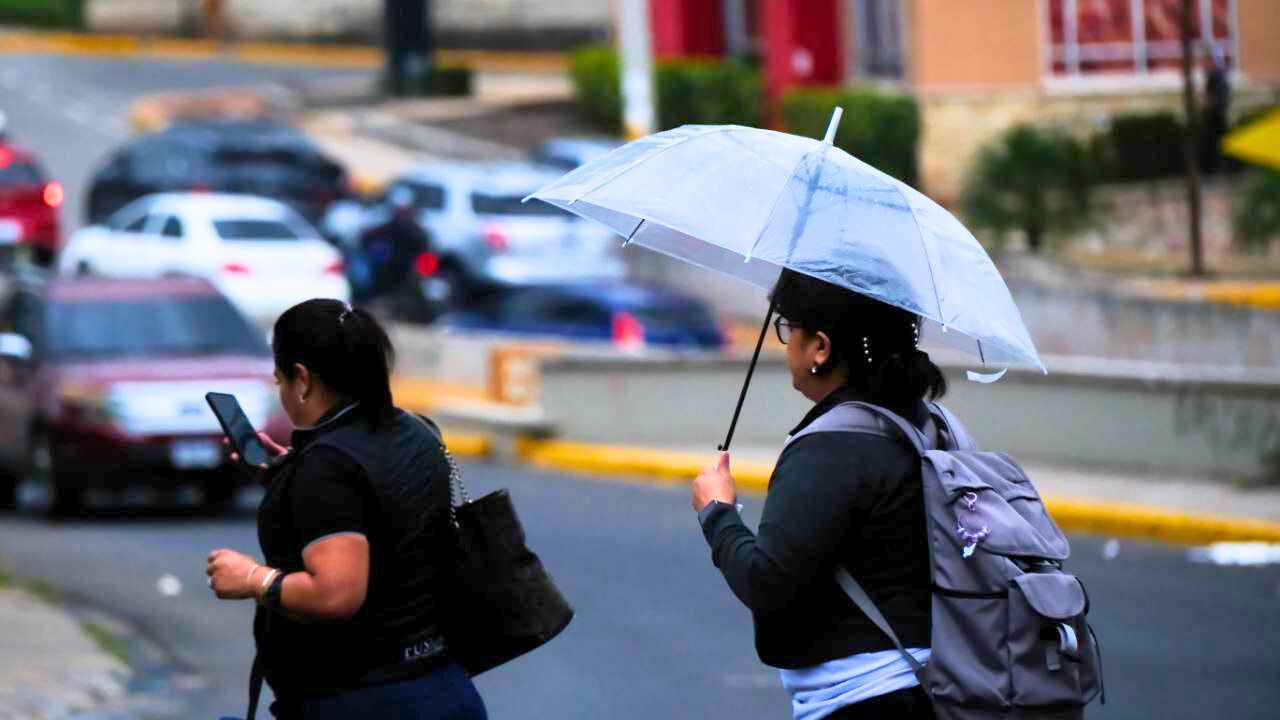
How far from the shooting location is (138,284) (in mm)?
16891

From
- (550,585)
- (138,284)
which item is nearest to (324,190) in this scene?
(138,284)

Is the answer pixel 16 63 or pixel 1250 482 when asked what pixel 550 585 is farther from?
pixel 16 63

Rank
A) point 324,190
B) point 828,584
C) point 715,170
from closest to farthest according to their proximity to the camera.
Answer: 1. point 828,584
2. point 715,170
3. point 324,190

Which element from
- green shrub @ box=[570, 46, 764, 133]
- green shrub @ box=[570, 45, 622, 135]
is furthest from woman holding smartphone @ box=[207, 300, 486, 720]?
green shrub @ box=[570, 45, 622, 135]

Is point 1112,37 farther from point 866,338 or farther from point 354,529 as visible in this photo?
point 354,529

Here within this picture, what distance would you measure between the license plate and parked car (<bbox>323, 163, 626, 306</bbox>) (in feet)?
34.1

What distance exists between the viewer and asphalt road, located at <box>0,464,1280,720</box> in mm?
9930

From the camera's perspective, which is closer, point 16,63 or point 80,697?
point 80,697

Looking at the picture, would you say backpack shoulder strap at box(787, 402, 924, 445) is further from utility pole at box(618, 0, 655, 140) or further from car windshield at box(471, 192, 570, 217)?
car windshield at box(471, 192, 570, 217)

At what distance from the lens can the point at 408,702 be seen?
4508 mm

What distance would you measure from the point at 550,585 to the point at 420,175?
25.0 m

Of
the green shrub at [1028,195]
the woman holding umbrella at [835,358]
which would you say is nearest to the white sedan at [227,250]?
the green shrub at [1028,195]

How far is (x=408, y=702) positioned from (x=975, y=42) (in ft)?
98.2

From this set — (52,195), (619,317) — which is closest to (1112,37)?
(619,317)
